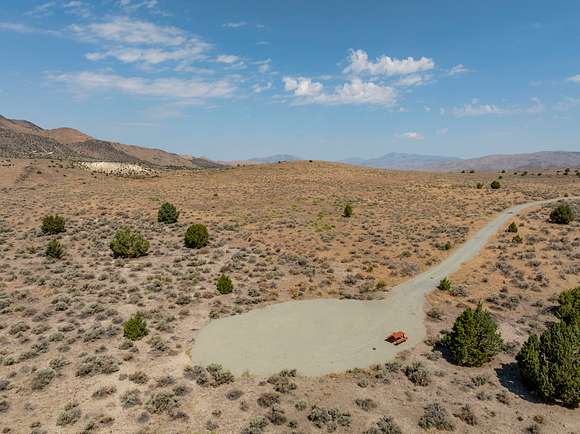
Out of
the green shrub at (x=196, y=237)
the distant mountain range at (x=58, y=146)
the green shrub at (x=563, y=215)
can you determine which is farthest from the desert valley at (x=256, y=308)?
the distant mountain range at (x=58, y=146)

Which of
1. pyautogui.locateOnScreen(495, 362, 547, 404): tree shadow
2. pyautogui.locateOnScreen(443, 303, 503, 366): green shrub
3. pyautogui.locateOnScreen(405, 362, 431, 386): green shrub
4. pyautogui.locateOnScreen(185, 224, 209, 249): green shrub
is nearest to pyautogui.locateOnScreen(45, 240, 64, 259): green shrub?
pyautogui.locateOnScreen(185, 224, 209, 249): green shrub

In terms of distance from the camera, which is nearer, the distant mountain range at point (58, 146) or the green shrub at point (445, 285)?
the green shrub at point (445, 285)

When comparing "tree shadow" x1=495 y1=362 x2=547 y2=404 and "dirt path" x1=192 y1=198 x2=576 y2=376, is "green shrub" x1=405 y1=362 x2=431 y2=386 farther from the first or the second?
"tree shadow" x1=495 y1=362 x2=547 y2=404

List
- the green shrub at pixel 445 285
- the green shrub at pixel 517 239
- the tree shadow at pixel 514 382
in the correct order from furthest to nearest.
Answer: the green shrub at pixel 517 239 → the green shrub at pixel 445 285 → the tree shadow at pixel 514 382

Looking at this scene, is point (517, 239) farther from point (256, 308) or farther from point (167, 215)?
point (167, 215)

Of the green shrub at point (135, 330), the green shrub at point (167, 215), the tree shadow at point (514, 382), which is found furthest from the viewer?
Answer: the green shrub at point (167, 215)

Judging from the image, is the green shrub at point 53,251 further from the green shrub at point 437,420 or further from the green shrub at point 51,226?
the green shrub at point 437,420
